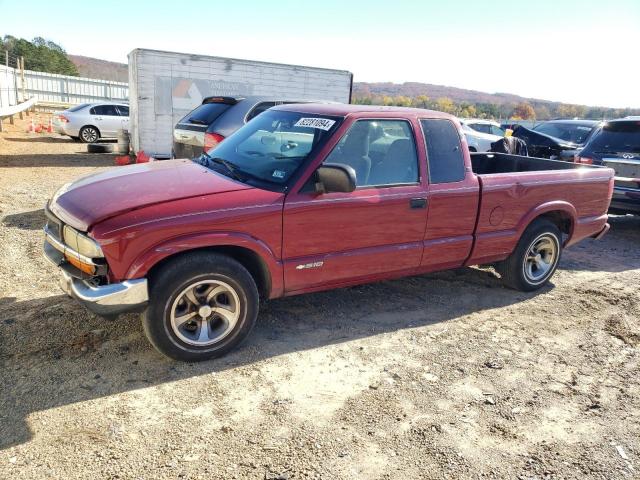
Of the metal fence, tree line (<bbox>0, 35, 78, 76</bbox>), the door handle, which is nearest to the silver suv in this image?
the metal fence

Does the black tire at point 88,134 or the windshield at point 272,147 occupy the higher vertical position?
the windshield at point 272,147

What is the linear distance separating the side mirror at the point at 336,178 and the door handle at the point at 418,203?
0.78m

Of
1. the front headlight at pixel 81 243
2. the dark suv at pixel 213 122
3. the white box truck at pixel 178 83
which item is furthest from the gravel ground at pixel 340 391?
the white box truck at pixel 178 83

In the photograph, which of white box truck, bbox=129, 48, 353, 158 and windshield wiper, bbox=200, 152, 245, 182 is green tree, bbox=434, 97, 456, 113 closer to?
white box truck, bbox=129, 48, 353, 158

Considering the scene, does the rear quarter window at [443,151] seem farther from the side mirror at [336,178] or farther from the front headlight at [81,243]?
the front headlight at [81,243]

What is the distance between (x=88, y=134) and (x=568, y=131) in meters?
15.8

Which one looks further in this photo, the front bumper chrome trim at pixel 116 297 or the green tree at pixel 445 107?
the green tree at pixel 445 107

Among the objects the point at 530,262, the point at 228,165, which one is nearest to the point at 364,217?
the point at 228,165

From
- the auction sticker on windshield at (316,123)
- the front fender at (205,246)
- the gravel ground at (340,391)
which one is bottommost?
the gravel ground at (340,391)

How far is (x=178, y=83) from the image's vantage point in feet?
42.8

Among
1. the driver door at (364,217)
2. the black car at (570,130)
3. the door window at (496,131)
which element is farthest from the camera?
the door window at (496,131)

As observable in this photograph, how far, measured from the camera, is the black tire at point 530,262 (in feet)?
17.2

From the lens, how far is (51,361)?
3566 millimetres

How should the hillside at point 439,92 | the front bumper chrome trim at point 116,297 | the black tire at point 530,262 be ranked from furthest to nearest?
the hillside at point 439,92
the black tire at point 530,262
the front bumper chrome trim at point 116,297
